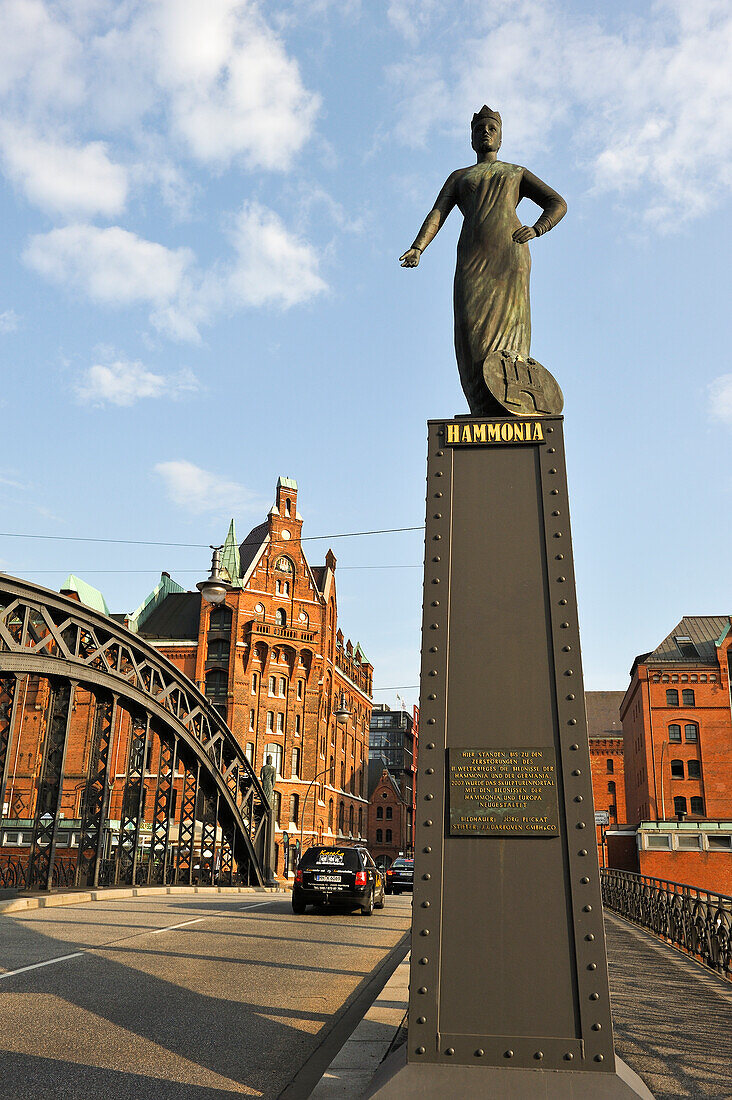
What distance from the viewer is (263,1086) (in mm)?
5195

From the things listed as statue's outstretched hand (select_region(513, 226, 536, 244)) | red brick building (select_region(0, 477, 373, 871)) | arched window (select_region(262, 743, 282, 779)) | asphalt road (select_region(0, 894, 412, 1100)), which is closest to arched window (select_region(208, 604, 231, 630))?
red brick building (select_region(0, 477, 373, 871))

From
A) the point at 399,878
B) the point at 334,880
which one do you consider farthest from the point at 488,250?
the point at 399,878

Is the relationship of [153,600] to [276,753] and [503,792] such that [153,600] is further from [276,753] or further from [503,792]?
[503,792]

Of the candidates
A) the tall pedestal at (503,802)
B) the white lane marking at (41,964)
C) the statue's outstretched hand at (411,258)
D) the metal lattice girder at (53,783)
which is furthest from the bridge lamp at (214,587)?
the tall pedestal at (503,802)

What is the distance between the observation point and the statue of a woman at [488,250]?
19.8ft

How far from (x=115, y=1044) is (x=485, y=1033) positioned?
126 inches

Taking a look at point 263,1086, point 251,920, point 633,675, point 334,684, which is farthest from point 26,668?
point 633,675

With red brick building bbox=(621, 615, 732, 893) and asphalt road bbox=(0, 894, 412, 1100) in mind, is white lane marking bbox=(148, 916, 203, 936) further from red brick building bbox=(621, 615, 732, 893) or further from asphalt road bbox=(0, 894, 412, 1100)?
red brick building bbox=(621, 615, 732, 893)

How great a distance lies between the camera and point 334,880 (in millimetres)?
18500

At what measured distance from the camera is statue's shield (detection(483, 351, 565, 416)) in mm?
5672

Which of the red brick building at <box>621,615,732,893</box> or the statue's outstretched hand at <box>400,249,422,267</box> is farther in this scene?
the red brick building at <box>621,615,732,893</box>

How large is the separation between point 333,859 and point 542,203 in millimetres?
15792

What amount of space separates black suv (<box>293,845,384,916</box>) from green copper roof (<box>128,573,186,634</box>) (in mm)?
45327

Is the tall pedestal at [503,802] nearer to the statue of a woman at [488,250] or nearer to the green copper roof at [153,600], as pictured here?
the statue of a woman at [488,250]
